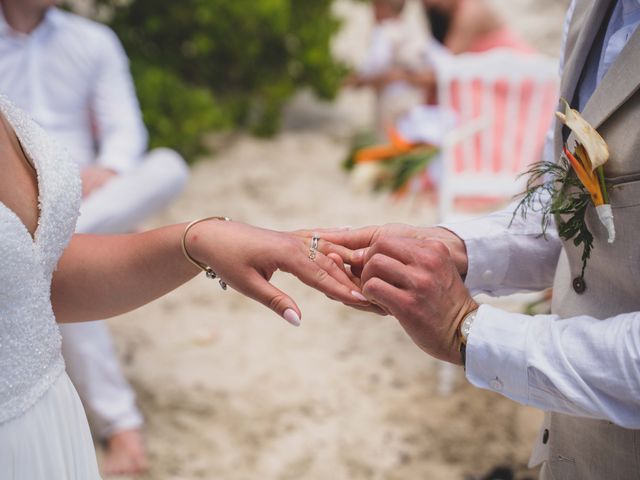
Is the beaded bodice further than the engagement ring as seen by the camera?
No

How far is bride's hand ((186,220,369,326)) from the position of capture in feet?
4.84

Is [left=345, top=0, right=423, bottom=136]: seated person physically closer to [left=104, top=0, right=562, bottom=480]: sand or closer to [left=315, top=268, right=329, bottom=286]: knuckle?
[left=104, top=0, right=562, bottom=480]: sand

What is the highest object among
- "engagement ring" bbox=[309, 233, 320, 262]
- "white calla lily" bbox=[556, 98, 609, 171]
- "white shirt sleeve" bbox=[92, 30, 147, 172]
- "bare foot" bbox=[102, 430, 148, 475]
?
"white calla lily" bbox=[556, 98, 609, 171]

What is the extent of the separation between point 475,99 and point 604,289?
10.0 feet

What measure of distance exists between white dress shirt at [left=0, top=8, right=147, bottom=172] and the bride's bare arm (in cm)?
175

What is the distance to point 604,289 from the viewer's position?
1.35 m

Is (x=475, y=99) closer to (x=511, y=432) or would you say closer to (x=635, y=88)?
(x=511, y=432)

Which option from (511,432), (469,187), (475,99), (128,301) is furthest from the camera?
(475,99)

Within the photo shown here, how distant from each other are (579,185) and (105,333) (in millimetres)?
2255

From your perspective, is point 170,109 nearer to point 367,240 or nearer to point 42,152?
point 367,240

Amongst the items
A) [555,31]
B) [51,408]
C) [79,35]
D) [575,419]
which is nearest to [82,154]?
[79,35]

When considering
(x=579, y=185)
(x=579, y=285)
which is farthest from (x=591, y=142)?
(x=579, y=285)

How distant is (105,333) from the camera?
3068 millimetres

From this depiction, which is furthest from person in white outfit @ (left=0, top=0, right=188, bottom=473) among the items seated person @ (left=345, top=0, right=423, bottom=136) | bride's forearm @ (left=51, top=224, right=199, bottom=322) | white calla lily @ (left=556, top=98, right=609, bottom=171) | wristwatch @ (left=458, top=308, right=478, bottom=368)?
seated person @ (left=345, top=0, right=423, bottom=136)
